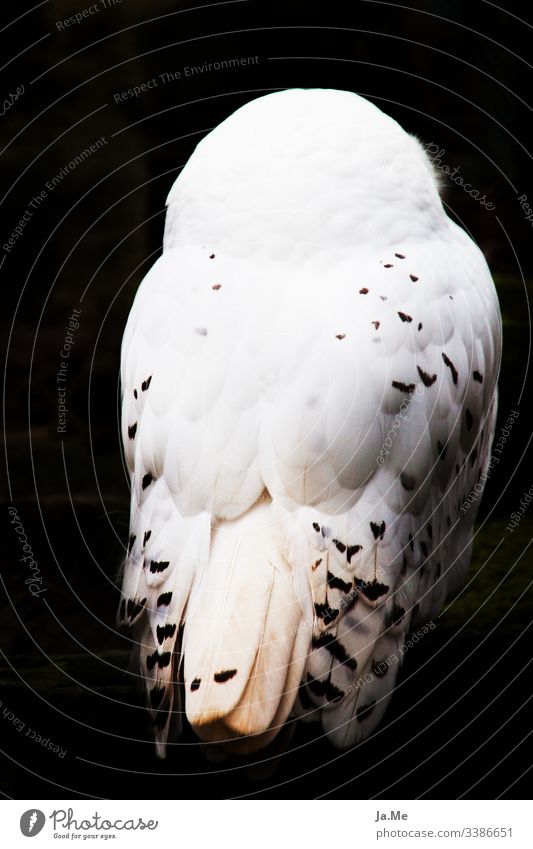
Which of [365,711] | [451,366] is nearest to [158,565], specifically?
[365,711]

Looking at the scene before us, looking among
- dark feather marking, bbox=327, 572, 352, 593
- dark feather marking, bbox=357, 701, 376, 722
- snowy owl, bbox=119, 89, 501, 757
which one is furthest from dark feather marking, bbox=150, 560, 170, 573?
dark feather marking, bbox=357, 701, 376, 722

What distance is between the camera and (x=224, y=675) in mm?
1019

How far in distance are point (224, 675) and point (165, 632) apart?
0.13 metres

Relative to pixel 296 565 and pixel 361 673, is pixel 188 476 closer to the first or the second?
pixel 296 565

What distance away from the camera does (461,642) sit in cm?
150

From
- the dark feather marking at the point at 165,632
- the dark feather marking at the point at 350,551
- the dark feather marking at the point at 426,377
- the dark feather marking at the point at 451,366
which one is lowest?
the dark feather marking at the point at 165,632

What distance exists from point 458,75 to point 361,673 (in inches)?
49.1

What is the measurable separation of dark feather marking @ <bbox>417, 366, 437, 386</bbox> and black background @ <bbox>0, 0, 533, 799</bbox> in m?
0.43

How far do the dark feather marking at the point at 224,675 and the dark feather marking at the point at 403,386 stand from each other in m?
0.39

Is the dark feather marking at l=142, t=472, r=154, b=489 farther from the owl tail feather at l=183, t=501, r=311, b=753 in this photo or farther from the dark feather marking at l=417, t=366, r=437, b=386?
the dark feather marking at l=417, t=366, r=437, b=386

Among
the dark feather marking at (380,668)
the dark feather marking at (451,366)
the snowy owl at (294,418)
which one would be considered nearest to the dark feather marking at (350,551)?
the snowy owl at (294,418)

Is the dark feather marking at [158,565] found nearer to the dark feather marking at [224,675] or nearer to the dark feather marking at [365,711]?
the dark feather marking at [224,675]

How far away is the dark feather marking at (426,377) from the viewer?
1135 millimetres

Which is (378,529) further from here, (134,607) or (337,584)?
(134,607)
